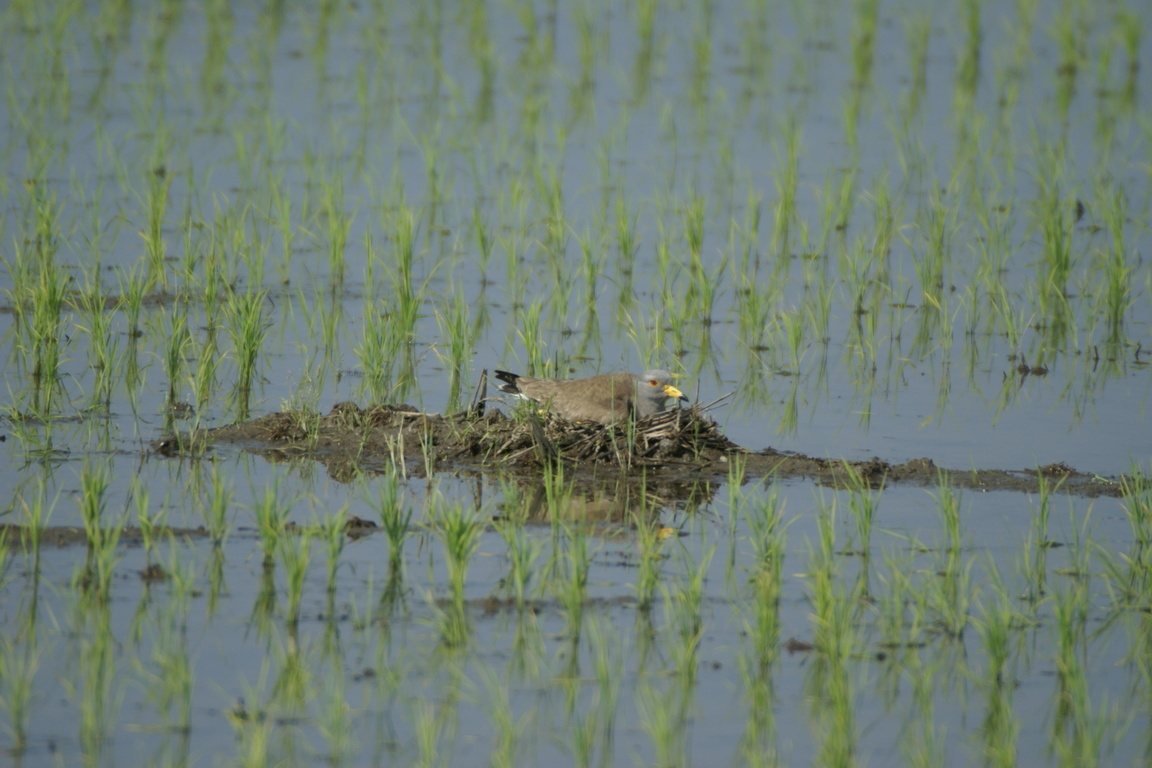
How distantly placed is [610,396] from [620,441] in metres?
0.38

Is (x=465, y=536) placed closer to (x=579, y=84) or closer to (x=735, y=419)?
(x=735, y=419)

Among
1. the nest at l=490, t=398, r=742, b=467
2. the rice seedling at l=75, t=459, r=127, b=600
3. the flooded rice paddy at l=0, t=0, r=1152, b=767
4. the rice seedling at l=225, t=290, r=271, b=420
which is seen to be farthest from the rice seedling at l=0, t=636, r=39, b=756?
the rice seedling at l=225, t=290, r=271, b=420

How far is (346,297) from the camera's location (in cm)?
1171

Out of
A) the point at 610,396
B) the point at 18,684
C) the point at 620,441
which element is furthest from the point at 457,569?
the point at 610,396

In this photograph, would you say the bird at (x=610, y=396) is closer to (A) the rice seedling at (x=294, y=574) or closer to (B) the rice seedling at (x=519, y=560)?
(B) the rice seedling at (x=519, y=560)

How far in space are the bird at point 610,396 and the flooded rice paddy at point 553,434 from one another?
0.43 metres

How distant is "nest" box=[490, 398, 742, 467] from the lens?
8352 millimetres

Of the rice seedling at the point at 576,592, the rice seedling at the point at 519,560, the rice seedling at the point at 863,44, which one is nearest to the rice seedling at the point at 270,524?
the rice seedling at the point at 519,560

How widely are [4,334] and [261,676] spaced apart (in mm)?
5598

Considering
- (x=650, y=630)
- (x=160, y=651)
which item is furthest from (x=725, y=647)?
(x=160, y=651)

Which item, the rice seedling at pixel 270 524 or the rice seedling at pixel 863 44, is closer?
the rice seedling at pixel 270 524

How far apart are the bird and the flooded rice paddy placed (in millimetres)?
434

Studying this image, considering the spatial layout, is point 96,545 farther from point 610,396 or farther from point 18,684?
point 610,396

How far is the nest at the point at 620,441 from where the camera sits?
8.35 m
